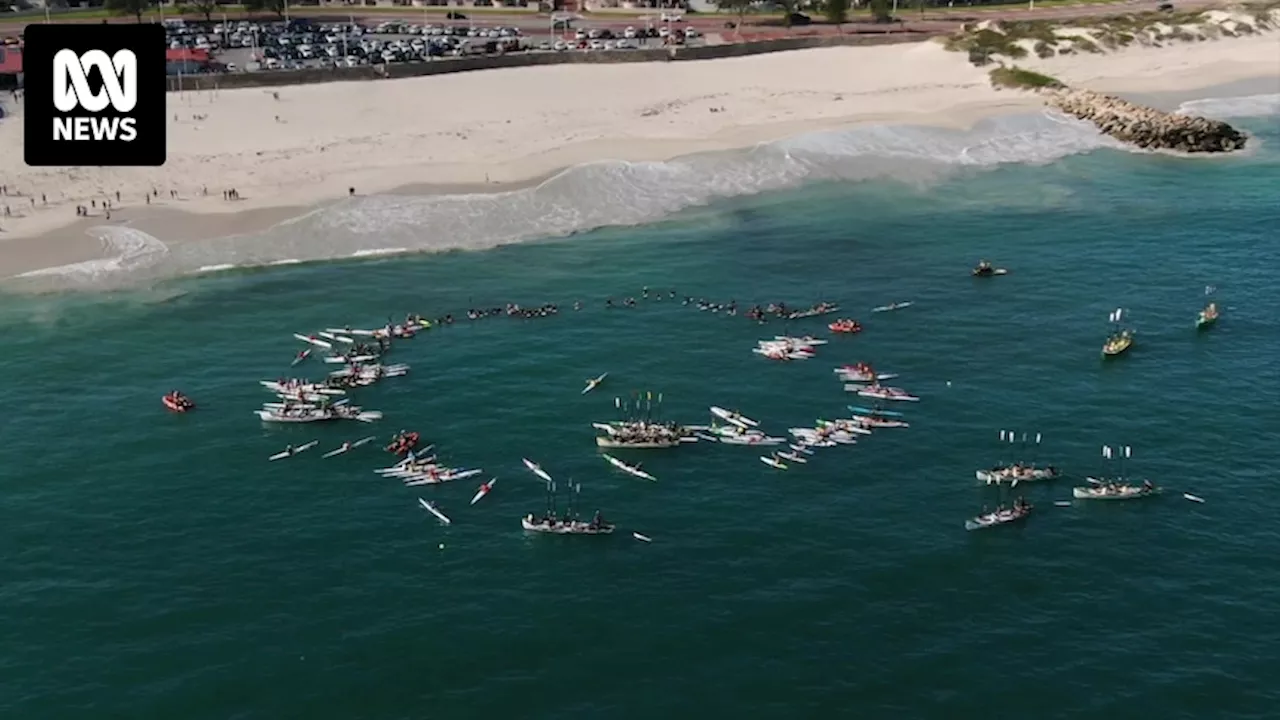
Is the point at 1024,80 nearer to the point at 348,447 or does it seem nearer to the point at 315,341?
the point at 315,341

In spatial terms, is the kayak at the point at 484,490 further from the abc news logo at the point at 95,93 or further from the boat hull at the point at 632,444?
the abc news logo at the point at 95,93

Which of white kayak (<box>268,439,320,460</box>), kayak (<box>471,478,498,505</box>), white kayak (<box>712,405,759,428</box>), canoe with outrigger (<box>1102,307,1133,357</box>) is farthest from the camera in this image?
canoe with outrigger (<box>1102,307,1133,357</box>)

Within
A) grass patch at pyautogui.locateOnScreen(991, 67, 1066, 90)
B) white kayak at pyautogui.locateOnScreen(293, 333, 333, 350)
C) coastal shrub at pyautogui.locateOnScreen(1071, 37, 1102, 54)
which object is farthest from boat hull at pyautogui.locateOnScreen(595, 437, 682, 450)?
coastal shrub at pyautogui.locateOnScreen(1071, 37, 1102, 54)

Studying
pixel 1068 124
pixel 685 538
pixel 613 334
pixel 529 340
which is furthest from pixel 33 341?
pixel 1068 124

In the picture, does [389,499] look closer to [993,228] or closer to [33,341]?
[33,341]

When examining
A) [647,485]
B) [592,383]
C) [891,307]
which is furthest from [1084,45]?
[647,485]

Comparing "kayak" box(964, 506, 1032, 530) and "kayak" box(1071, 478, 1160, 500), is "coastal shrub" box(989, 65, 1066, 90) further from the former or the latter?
"kayak" box(964, 506, 1032, 530)

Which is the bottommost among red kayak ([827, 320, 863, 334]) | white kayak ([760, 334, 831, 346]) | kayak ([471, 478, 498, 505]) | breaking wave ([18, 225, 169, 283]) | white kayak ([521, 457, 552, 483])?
kayak ([471, 478, 498, 505])
